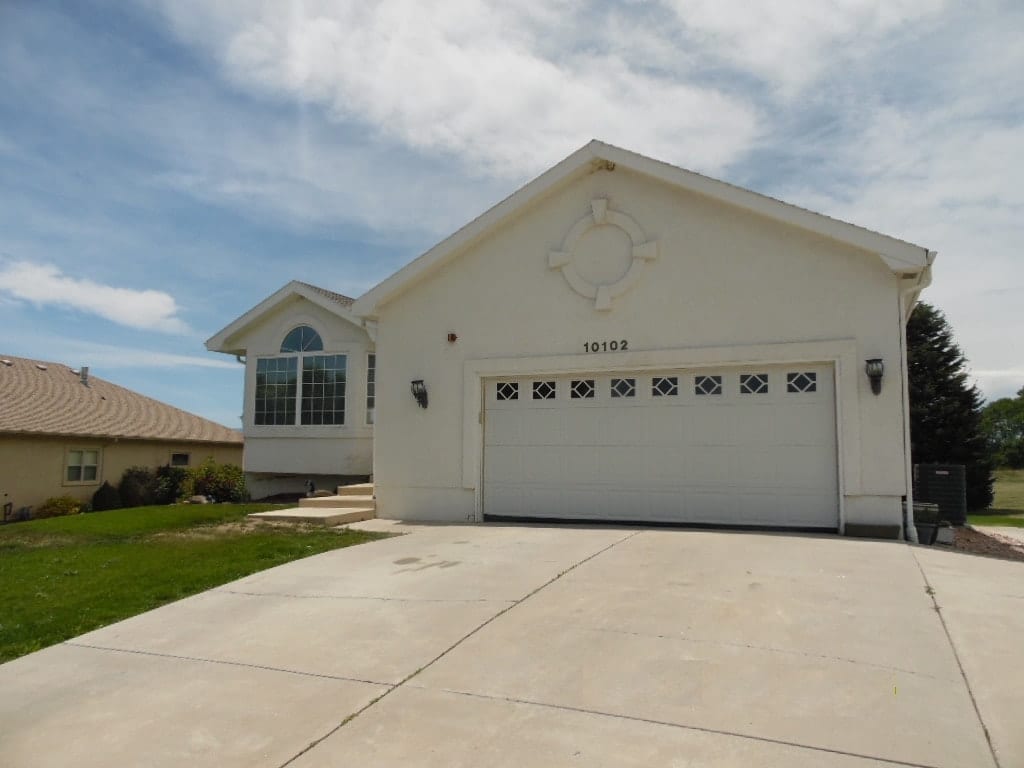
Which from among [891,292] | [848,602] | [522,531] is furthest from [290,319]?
[848,602]

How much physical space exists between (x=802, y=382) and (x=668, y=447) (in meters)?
1.99

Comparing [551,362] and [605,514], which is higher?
[551,362]

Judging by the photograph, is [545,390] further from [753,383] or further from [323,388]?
[323,388]

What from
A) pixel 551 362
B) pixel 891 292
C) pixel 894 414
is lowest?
pixel 894 414

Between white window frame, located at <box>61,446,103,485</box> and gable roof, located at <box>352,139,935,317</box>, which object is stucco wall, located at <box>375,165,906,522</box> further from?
white window frame, located at <box>61,446,103,485</box>

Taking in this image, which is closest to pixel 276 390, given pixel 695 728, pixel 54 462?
pixel 54 462

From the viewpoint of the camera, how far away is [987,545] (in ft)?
34.0

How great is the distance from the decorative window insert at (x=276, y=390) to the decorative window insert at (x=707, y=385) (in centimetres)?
963

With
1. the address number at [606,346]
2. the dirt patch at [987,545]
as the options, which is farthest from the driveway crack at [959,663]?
the address number at [606,346]

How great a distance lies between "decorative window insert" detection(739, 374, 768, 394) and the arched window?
9656mm

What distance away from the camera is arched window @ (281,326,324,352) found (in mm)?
16594

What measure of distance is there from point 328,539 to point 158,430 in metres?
17.4

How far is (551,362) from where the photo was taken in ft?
36.9

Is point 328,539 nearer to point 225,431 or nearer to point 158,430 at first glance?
point 158,430
